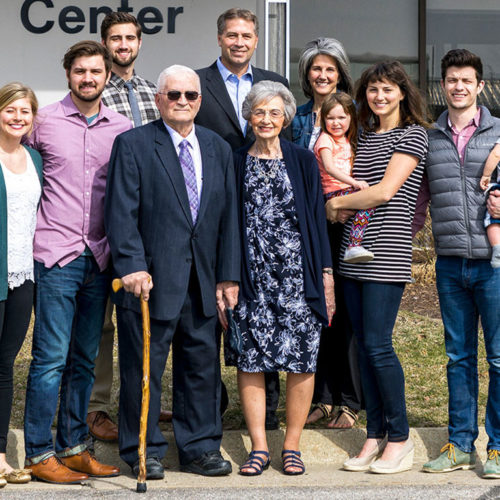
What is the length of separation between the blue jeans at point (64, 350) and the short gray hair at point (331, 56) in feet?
5.93

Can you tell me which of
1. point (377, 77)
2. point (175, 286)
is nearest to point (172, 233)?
point (175, 286)

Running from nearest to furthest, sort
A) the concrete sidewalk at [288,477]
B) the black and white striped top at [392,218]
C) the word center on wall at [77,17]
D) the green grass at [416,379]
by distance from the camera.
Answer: the concrete sidewalk at [288,477] → the black and white striped top at [392,218] → the green grass at [416,379] → the word center on wall at [77,17]

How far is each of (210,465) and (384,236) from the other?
1566 millimetres

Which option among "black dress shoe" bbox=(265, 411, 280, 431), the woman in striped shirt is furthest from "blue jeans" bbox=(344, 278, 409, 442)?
"black dress shoe" bbox=(265, 411, 280, 431)

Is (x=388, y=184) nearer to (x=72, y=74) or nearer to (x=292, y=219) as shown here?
(x=292, y=219)

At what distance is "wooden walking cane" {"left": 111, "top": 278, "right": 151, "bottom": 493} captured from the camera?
16.4 feet

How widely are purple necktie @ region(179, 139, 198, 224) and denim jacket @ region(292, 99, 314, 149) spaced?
2.96 feet

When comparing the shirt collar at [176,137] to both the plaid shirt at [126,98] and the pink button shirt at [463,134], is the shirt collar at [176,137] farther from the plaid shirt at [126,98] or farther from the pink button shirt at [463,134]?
the pink button shirt at [463,134]

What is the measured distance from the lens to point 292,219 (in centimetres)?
538

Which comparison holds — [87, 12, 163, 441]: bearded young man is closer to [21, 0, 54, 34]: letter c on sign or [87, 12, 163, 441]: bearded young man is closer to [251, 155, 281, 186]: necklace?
[251, 155, 281, 186]: necklace

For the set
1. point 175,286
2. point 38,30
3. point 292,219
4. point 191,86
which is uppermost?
point 38,30

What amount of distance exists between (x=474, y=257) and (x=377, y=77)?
3.67 feet

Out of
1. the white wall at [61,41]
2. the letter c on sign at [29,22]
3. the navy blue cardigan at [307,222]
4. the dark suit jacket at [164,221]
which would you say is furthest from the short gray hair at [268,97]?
the letter c on sign at [29,22]

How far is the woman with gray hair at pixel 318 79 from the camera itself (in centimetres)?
595
